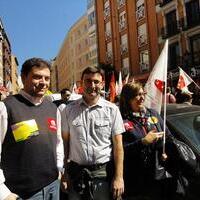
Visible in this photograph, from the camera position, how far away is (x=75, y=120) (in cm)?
351

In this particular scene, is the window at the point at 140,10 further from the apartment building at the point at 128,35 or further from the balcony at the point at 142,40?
the balcony at the point at 142,40

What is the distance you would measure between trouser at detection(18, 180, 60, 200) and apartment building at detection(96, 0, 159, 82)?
31.5 meters

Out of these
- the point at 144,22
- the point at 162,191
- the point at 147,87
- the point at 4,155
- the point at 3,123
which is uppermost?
the point at 144,22

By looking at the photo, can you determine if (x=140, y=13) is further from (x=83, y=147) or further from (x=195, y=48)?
(x=83, y=147)

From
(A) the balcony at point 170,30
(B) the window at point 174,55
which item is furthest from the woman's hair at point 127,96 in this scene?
(A) the balcony at point 170,30

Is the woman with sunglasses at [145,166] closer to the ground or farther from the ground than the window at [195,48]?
closer to the ground

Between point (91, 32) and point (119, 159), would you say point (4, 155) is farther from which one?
point (91, 32)

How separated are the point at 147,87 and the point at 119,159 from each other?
130 cm

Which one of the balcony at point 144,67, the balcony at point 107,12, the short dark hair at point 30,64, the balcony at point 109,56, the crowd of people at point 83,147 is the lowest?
the crowd of people at point 83,147

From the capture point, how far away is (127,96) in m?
4.02

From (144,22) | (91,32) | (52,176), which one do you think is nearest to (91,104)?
(52,176)

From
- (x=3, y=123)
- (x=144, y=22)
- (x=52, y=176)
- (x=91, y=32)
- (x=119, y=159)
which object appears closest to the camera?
(x=3, y=123)

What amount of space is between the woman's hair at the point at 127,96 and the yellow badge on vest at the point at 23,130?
124cm

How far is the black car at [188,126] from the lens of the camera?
337 cm
